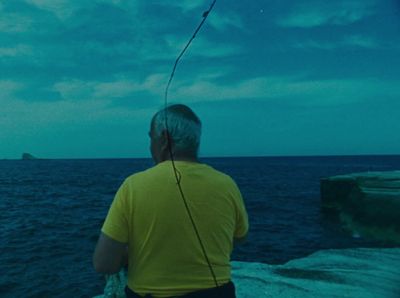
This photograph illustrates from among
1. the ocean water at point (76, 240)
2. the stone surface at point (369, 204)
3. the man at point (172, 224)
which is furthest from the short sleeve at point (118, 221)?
the stone surface at point (369, 204)

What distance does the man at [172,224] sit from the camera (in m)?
2.12

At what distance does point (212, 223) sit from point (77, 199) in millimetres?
39394

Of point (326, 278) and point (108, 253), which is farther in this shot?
point (326, 278)

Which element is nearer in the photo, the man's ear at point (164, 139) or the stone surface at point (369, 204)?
the man's ear at point (164, 139)

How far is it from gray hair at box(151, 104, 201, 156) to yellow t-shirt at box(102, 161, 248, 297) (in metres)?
0.11

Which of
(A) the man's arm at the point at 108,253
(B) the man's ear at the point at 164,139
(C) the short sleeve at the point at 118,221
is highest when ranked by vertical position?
(B) the man's ear at the point at 164,139

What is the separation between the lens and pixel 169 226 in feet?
7.08

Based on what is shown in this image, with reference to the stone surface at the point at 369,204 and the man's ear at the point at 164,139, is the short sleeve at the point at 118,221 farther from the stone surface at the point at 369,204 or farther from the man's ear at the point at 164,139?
the stone surface at the point at 369,204

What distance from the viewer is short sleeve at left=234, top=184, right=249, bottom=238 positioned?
2443mm

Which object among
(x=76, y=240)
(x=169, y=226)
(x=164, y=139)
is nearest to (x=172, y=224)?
(x=169, y=226)

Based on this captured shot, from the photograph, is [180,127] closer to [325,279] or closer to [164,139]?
[164,139]

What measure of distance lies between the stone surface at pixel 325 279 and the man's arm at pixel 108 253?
4.69 metres

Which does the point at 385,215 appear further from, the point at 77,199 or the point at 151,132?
the point at 77,199

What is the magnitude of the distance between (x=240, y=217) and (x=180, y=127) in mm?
713
